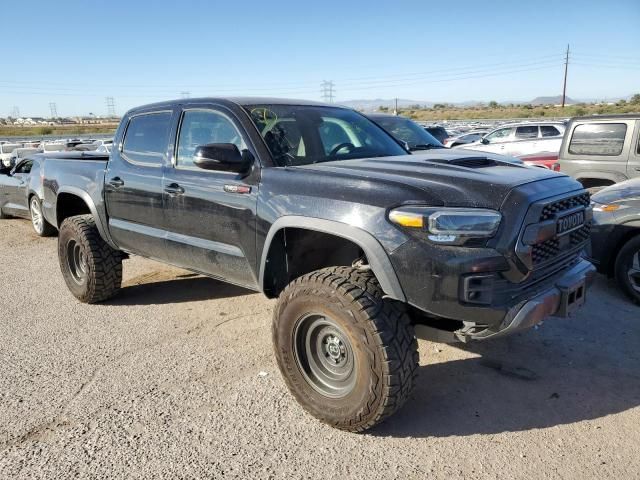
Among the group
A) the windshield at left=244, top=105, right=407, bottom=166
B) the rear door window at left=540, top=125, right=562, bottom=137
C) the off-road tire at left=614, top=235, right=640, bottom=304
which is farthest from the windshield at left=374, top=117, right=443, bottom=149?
the rear door window at left=540, top=125, right=562, bottom=137

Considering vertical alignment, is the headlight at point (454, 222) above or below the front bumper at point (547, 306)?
above

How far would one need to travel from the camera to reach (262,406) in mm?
3361

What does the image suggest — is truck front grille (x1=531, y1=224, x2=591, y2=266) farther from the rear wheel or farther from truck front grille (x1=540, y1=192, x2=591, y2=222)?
the rear wheel

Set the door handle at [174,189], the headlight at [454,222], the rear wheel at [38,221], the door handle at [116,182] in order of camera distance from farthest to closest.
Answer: the rear wheel at [38,221] → the door handle at [116,182] → the door handle at [174,189] → the headlight at [454,222]

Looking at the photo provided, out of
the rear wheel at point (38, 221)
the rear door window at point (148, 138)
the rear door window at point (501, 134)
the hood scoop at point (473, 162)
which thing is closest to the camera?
the hood scoop at point (473, 162)

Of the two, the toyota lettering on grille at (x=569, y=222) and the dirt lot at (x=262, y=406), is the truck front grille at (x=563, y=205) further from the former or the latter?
the dirt lot at (x=262, y=406)

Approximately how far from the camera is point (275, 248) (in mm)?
3441

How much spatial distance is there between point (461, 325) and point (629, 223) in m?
3.03

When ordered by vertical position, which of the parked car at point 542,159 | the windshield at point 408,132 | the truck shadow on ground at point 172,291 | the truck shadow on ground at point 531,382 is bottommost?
the truck shadow on ground at point 172,291

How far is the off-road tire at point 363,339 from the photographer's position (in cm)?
281

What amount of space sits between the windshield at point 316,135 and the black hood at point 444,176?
0.24 m

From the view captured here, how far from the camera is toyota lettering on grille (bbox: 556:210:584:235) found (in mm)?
3029

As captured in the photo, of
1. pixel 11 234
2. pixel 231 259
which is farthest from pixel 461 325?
pixel 11 234

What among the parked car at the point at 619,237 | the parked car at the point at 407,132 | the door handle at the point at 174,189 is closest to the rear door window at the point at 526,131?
the parked car at the point at 407,132
